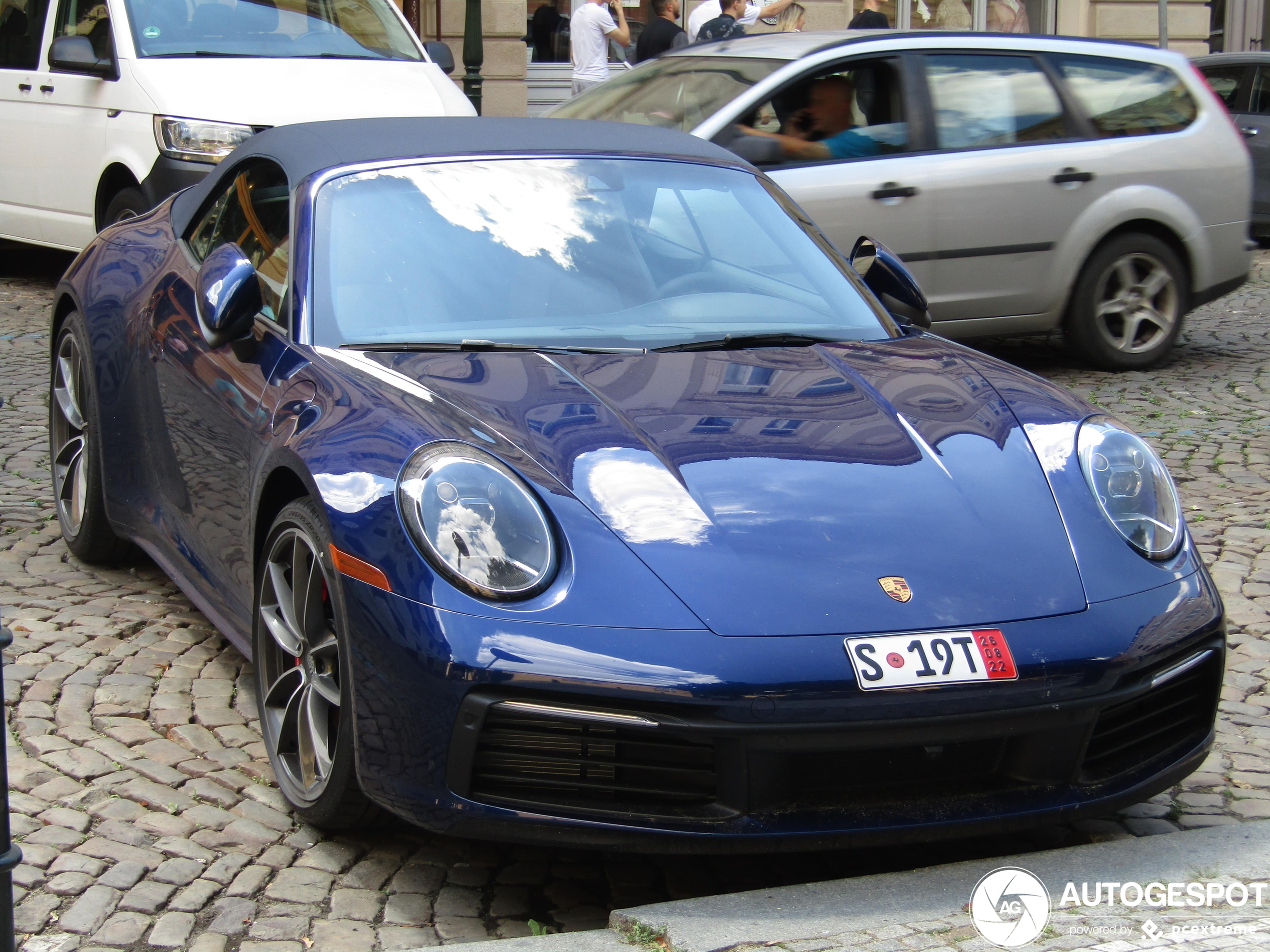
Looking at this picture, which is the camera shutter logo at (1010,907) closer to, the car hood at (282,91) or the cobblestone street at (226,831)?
the cobblestone street at (226,831)

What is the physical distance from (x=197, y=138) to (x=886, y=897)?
6.23 m

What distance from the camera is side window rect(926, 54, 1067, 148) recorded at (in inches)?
294

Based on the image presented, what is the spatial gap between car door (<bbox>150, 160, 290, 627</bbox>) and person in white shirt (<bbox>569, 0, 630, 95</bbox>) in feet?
30.3

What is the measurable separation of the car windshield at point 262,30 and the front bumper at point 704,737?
20.7 feet

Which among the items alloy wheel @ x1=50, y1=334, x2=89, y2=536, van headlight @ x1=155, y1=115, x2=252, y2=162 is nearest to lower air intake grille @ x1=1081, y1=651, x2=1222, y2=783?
alloy wheel @ x1=50, y1=334, x2=89, y2=536

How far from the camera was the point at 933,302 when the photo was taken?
736cm

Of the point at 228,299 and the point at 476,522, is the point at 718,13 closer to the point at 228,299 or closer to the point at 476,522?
the point at 228,299

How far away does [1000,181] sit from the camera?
736cm

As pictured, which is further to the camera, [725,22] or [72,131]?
[725,22]

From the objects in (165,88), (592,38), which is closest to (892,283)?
(165,88)

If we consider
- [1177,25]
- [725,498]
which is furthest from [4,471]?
[1177,25]

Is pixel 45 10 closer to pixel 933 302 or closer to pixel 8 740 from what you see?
pixel 933 302

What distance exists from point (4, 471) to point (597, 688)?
4.09 metres

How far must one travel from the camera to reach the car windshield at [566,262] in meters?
3.62
